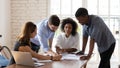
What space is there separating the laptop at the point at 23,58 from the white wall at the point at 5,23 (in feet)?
7.56

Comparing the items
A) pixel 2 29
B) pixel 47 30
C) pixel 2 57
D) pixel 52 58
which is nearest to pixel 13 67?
pixel 52 58

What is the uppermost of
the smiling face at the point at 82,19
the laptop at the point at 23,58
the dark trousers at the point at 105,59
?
the smiling face at the point at 82,19

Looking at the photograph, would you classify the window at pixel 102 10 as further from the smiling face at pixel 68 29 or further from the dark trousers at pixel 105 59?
the dark trousers at pixel 105 59

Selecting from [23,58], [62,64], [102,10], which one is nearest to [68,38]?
[62,64]

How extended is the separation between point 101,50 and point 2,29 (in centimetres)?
231

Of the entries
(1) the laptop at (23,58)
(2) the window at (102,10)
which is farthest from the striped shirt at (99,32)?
(2) the window at (102,10)

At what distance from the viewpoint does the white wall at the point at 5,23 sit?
4609mm

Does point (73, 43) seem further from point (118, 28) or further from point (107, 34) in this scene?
point (118, 28)

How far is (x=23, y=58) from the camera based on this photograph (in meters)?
2.36

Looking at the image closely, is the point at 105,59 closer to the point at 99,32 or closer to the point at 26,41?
the point at 99,32

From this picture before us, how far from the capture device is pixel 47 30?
335cm

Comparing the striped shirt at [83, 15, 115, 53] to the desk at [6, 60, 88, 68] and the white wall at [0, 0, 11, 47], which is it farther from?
the white wall at [0, 0, 11, 47]

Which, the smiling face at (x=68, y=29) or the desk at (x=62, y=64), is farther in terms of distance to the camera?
the smiling face at (x=68, y=29)

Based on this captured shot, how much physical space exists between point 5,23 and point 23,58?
2.59 m
